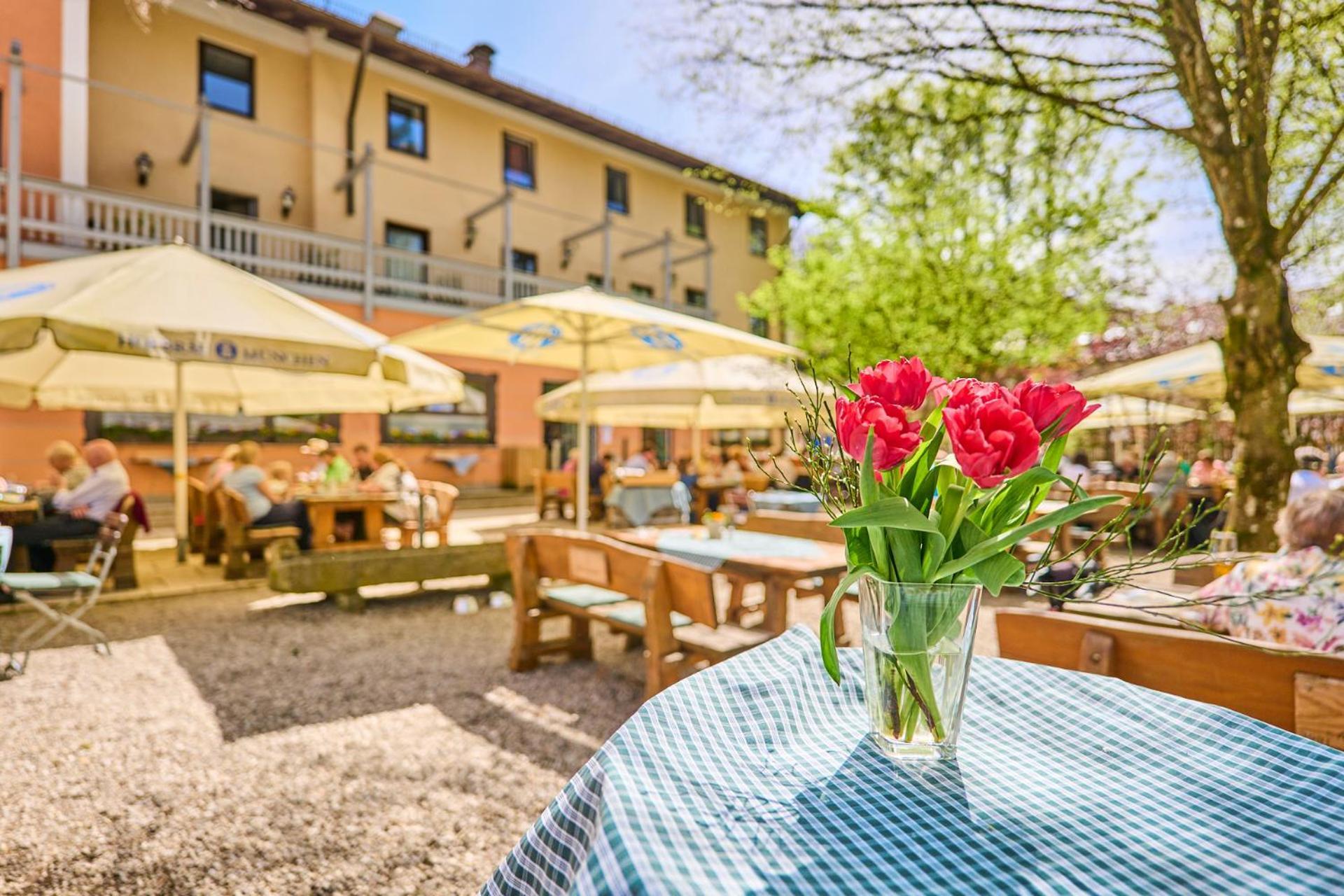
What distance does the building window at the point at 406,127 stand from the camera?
53.1ft

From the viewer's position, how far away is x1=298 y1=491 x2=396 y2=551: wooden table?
6762mm

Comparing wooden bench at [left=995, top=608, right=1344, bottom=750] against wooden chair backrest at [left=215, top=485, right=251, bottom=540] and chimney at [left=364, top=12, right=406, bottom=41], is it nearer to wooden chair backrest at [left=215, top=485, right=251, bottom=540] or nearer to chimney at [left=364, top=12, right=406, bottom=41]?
wooden chair backrest at [left=215, top=485, right=251, bottom=540]

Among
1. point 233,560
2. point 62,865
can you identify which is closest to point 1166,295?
point 233,560

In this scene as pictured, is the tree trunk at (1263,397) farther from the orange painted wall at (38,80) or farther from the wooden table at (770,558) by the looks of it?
the orange painted wall at (38,80)

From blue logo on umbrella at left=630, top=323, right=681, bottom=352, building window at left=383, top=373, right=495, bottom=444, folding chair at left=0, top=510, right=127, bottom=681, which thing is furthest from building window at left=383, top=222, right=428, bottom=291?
folding chair at left=0, top=510, right=127, bottom=681

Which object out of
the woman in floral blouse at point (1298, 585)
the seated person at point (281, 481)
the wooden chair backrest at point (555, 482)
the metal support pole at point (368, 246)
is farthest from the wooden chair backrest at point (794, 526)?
the metal support pole at point (368, 246)

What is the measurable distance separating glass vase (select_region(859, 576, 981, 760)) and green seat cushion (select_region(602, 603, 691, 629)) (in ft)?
8.67

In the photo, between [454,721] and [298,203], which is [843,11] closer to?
[454,721]

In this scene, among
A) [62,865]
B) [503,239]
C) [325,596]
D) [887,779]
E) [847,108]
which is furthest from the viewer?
[503,239]

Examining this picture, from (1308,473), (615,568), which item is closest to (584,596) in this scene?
(615,568)

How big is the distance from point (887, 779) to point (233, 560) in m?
7.23

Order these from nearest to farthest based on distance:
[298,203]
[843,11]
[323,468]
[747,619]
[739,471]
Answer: [843,11] < [747,619] < [323,468] < [739,471] < [298,203]

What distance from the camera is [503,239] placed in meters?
17.9

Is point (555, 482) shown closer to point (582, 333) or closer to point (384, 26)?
point (582, 333)
